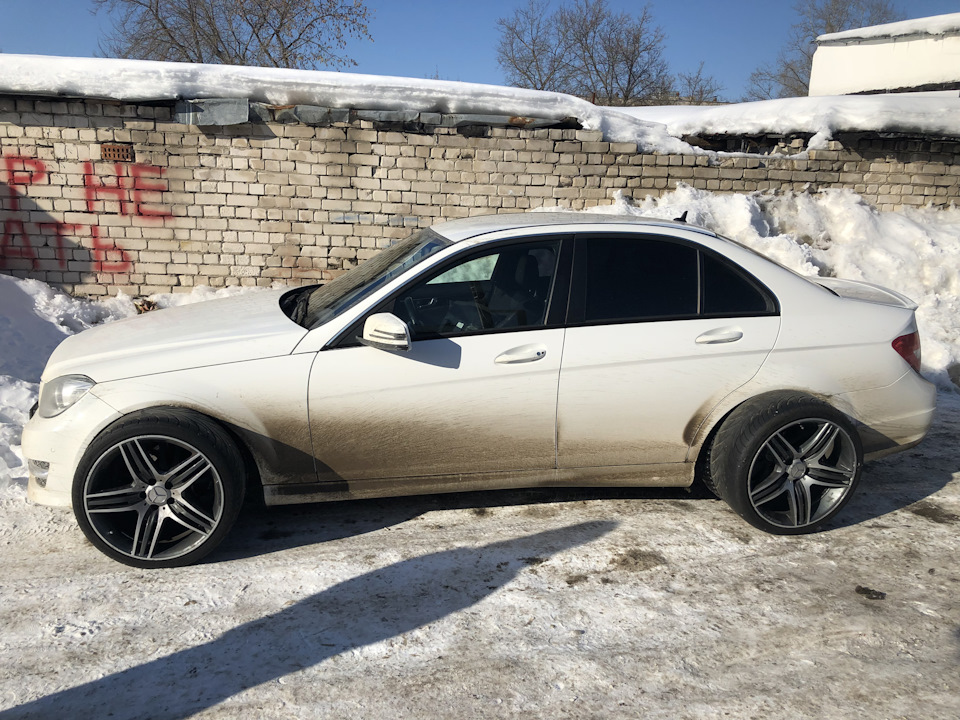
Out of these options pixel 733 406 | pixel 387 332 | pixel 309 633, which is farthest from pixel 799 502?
pixel 309 633

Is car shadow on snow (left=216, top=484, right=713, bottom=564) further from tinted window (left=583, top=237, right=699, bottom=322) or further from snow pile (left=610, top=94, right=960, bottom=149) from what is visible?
snow pile (left=610, top=94, right=960, bottom=149)

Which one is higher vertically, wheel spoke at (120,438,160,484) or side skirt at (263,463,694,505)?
wheel spoke at (120,438,160,484)

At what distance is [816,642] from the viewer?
295 cm

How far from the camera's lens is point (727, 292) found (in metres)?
3.84

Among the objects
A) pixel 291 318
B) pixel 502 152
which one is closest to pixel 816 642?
pixel 291 318

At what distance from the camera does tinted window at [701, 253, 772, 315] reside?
3.82m

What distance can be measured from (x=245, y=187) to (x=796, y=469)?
6323mm

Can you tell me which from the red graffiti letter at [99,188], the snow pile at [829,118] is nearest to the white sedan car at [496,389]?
the red graffiti letter at [99,188]

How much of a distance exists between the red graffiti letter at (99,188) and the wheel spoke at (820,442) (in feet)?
23.1

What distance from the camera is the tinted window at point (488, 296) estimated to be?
3637mm

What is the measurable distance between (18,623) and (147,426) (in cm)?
92

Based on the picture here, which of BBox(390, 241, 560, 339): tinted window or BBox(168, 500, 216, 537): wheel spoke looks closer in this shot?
BBox(168, 500, 216, 537): wheel spoke

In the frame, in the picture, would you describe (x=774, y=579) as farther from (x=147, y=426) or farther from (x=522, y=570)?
(x=147, y=426)

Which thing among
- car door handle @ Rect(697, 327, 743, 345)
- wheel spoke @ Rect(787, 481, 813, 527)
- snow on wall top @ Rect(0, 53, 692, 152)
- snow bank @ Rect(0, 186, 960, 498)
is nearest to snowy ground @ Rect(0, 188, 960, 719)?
wheel spoke @ Rect(787, 481, 813, 527)
